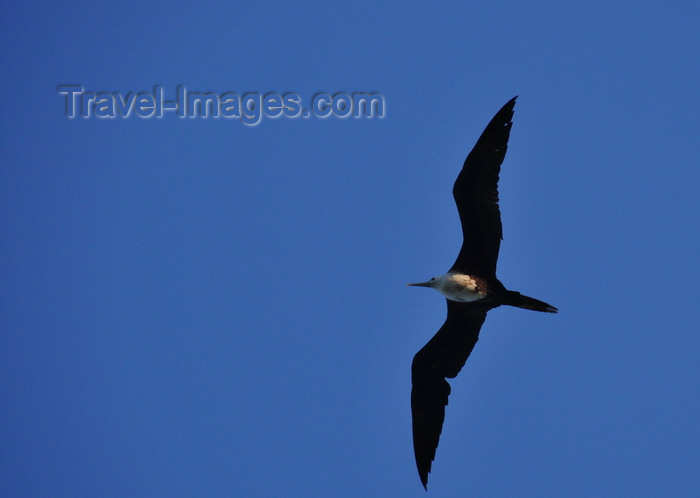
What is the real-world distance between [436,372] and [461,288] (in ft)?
5.06

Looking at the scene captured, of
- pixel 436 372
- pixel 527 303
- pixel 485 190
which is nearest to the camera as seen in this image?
pixel 527 303

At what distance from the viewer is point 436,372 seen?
1327cm

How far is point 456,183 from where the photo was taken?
12.4 meters

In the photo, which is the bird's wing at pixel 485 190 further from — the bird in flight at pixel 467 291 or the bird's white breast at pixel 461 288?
the bird's white breast at pixel 461 288

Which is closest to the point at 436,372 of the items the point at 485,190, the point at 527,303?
the point at 527,303

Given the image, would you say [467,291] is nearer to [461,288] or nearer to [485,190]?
[461,288]

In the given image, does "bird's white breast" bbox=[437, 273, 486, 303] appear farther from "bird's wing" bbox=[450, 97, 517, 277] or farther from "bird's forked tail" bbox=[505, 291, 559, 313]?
"bird's forked tail" bbox=[505, 291, 559, 313]

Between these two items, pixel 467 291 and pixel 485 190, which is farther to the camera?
pixel 467 291

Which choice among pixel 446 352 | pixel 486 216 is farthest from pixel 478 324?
pixel 486 216

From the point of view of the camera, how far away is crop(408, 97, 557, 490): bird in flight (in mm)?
12281

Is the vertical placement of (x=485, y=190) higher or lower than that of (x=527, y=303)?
higher

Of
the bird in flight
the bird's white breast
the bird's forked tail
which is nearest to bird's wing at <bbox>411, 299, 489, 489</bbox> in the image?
the bird in flight

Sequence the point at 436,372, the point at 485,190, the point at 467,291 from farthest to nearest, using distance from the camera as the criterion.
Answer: the point at 436,372, the point at 467,291, the point at 485,190

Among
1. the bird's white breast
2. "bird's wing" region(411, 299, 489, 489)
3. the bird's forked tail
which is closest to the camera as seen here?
the bird's forked tail
